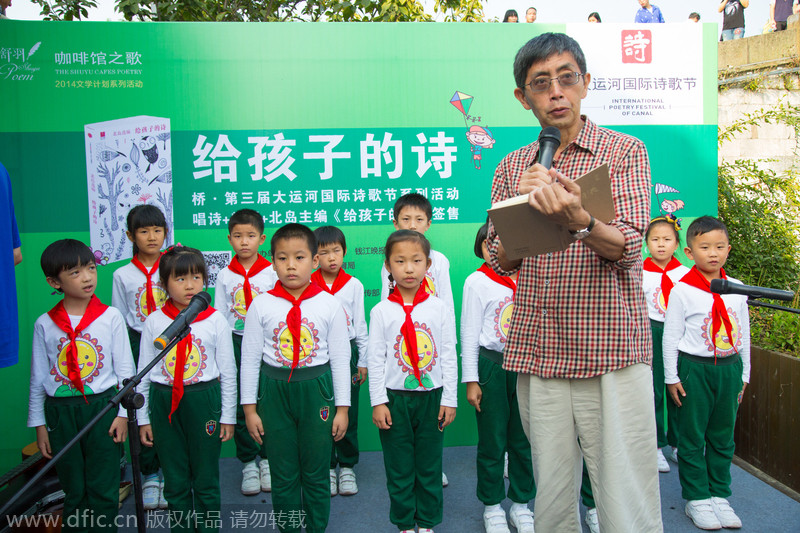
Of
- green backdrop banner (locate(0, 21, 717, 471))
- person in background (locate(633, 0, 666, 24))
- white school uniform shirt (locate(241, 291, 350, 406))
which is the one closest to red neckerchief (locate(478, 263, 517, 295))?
white school uniform shirt (locate(241, 291, 350, 406))

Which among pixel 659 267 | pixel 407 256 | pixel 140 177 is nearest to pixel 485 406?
pixel 407 256

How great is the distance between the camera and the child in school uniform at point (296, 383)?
2.42m

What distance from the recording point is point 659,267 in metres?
3.51

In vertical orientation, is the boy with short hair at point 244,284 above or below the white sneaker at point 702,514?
above

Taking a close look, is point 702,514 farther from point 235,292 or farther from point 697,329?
point 235,292

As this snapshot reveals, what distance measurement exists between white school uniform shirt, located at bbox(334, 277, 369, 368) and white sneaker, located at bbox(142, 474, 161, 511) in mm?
1266

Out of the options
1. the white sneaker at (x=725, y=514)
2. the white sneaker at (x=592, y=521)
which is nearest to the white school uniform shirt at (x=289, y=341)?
A: the white sneaker at (x=592, y=521)

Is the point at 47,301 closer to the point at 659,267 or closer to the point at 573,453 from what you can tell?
the point at 573,453

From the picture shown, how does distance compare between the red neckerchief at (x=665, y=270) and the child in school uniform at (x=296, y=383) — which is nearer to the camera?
the child in school uniform at (x=296, y=383)

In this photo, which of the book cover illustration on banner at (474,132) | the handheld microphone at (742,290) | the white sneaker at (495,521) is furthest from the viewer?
the book cover illustration on banner at (474,132)

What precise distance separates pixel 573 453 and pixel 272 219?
2482 mm

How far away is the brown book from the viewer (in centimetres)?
132

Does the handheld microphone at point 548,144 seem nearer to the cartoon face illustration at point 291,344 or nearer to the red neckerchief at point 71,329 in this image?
the cartoon face illustration at point 291,344

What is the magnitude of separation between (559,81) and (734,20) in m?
7.21
